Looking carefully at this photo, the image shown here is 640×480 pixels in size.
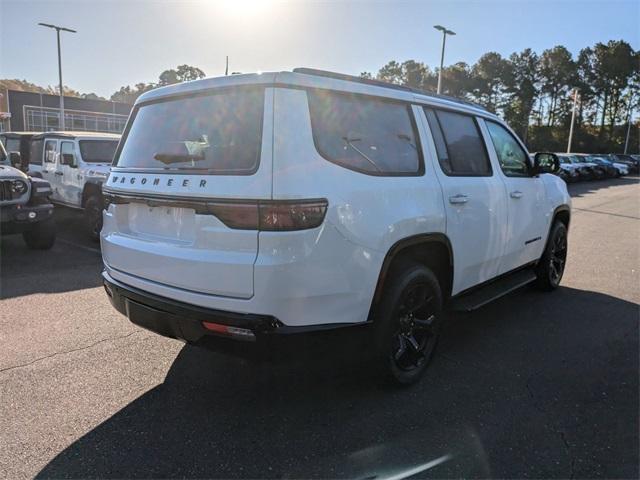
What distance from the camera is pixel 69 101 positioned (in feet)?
168

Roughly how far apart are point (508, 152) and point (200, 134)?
307cm

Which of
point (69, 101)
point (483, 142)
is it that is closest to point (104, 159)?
point (483, 142)

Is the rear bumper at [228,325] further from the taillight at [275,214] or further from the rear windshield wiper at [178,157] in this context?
the rear windshield wiper at [178,157]

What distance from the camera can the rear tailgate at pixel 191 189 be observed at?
102 inches

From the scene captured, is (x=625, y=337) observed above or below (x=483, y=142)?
below

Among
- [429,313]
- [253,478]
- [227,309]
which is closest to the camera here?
[253,478]

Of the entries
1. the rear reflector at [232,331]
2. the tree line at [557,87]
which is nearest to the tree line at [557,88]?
the tree line at [557,87]

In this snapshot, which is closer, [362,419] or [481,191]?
[362,419]

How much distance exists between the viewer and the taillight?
98.0 inches

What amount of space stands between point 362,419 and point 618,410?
1.67 metres

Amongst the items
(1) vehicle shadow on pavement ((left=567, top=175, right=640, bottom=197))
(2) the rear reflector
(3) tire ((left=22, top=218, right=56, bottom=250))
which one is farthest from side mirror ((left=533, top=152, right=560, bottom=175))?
(1) vehicle shadow on pavement ((left=567, top=175, right=640, bottom=197))

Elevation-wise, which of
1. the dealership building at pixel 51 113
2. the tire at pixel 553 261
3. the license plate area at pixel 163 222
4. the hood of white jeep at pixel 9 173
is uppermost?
the dealership building at pixel 51 113

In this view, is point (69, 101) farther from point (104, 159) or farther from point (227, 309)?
point (227, 309)

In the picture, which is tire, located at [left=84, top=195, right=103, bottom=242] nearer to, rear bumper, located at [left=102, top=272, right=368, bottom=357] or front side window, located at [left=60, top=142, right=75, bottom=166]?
front side window, located at [left=60, top=142, right=75, bottom=166]
